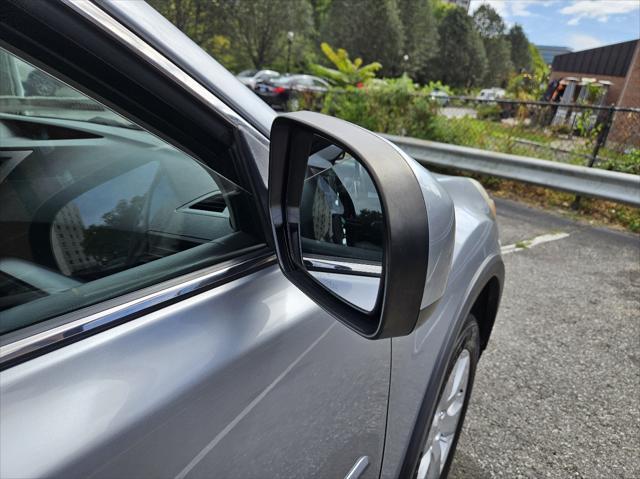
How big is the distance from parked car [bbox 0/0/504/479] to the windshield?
1cm

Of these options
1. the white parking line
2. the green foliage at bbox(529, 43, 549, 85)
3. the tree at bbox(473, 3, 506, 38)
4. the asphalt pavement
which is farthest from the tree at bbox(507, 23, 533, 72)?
the asphalt pavement

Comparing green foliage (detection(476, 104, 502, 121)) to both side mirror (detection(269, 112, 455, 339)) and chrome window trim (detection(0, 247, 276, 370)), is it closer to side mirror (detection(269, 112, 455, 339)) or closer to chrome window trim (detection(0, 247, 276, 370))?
side mirror (detection(269, 112, 455, 339))

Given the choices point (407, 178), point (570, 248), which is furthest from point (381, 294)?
point (570, 248)

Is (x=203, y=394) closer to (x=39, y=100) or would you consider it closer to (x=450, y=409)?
(x=39, y=100)

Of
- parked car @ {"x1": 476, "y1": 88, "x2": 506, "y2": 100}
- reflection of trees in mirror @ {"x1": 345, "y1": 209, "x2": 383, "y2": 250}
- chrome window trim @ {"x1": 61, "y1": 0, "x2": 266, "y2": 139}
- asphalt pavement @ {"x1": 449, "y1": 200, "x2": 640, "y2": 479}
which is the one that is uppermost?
chrome window trim @ {"x1": 61, "y1": 0, "x2": 266, "y2": 139}

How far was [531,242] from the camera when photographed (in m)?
5.07

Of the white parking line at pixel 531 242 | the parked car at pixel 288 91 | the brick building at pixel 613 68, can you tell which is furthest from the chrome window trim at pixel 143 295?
the brick building at pixel 613 68

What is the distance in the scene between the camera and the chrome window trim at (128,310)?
698 millimetres

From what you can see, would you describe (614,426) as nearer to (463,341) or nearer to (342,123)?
(463,341)

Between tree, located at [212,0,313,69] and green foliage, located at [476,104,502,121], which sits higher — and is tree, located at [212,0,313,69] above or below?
above

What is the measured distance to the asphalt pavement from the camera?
7.38ft

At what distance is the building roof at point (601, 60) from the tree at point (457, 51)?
29.0 m

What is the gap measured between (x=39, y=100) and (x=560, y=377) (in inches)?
121

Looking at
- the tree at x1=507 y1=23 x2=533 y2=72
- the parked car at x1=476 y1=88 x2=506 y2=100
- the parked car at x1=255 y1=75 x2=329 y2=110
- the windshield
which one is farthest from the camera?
the tree at x1=507 y1=23 x2=533 y2=72
